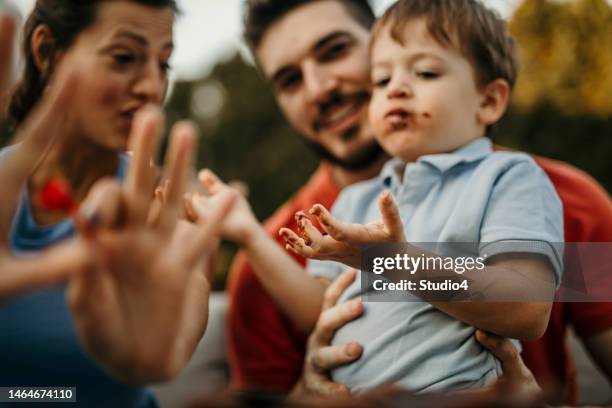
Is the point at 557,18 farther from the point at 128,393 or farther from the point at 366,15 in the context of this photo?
the point at 128,393

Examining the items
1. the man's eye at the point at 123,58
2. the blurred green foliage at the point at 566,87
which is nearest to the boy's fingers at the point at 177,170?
the man's eye at the point at 123,58

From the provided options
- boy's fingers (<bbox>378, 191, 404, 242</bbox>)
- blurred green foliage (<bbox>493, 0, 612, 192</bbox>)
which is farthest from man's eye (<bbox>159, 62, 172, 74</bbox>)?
blurred green foliage (<bbox>493, 0, 612, 192</bbox>)

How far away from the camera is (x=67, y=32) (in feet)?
3.39

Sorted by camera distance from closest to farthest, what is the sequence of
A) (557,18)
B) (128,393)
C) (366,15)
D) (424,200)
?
(128,393) < (424,200) < (366,15) < (557,18)

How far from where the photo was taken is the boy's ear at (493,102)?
3.90 feet

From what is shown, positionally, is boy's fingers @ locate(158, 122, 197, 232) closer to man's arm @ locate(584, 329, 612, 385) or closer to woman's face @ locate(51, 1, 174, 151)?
woman's face @ locate(51, 1, 174, 151)

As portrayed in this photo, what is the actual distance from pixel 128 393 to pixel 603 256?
972 millimetres

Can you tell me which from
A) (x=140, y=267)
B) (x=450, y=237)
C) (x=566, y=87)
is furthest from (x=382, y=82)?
(x=566, y=87)

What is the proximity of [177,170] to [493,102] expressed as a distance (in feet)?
2.51

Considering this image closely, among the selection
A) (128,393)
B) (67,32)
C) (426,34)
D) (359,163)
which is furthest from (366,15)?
(128,393)

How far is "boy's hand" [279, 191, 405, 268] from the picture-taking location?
81 cm

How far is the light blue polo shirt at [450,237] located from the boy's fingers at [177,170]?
1.60 ft

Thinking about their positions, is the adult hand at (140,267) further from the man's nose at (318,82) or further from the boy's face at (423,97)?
the man's nose at (318,82)

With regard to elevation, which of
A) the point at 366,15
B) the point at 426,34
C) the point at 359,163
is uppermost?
the point at 366,15
